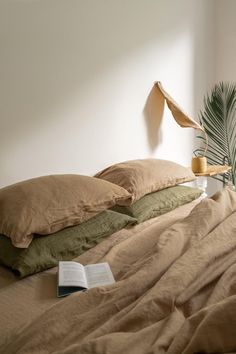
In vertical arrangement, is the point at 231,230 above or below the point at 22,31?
below

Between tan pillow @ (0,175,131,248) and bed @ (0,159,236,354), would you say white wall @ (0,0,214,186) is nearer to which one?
tan pillow @ (0,175,131,248)

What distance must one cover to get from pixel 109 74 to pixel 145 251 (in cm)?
131

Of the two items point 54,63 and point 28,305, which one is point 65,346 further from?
point 54,63

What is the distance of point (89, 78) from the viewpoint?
2248 millimetres

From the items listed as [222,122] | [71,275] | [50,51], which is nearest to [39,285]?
[71,275]

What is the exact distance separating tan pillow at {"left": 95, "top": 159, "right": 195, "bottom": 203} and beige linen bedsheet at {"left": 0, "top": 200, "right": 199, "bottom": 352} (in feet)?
0.90

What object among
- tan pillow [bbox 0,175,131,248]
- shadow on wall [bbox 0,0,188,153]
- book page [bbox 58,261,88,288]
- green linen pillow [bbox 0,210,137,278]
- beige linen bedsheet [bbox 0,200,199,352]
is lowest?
beige linen bedsheet [bbox 0,200,199,352]

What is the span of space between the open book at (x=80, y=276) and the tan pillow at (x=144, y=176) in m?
0.70

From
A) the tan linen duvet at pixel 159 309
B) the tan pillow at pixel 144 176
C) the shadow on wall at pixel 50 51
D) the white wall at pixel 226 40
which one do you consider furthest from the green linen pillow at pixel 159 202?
the white wall at pixel 226 40

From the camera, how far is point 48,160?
206 centimetres

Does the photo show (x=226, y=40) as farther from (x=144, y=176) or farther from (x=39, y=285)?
(x=39, y=285)

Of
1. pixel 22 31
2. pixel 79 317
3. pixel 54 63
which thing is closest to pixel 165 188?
pixel 54 63

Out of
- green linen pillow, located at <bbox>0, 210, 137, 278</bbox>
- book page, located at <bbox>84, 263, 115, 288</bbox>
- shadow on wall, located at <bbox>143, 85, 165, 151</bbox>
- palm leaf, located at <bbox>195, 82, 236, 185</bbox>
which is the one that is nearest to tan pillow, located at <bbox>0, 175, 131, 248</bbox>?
green linen pillow, located at <bbox>0, 210, 137, 278</bbox>

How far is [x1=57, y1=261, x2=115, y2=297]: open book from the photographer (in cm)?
125
